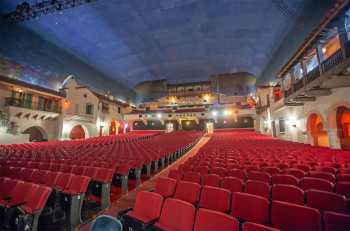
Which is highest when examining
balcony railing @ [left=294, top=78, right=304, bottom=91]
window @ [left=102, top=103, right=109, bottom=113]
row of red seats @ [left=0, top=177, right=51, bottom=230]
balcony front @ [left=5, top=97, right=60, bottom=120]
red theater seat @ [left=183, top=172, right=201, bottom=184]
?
window @ [left=102, top=103, right=109, bottom=113]

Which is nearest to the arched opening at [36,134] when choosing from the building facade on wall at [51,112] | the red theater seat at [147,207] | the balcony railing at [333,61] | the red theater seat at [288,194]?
the building facade on wall at [51,112]

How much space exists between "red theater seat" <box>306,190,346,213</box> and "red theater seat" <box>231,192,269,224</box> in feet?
2.44

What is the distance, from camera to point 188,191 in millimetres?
2502

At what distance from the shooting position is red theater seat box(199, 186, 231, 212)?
6.99 ft

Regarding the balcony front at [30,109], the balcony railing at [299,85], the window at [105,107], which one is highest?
the window at [105,107]

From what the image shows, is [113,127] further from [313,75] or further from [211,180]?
[211,180]

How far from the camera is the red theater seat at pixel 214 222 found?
1.45m

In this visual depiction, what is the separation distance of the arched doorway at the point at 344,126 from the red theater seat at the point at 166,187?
924 cm

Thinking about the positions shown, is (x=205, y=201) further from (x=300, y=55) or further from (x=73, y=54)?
(x=73, y=54)

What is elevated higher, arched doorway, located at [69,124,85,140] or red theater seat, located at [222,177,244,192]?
arched doorway, located at [69,124,85,140]

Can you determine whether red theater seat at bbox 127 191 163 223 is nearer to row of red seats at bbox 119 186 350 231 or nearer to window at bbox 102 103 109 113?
row of red seats at bbox 119 186 350 231

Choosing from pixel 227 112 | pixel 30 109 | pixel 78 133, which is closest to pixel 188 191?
pixel 30 109

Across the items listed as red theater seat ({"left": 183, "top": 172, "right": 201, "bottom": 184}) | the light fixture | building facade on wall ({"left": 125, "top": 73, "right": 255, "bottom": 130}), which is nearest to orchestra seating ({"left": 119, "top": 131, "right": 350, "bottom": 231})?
red theater seat ({"left": 183, "top": 172, "right": 201, "bottom": 184})

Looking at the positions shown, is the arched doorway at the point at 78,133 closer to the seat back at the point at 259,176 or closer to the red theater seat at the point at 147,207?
the red theater seat at the point at 147,207
